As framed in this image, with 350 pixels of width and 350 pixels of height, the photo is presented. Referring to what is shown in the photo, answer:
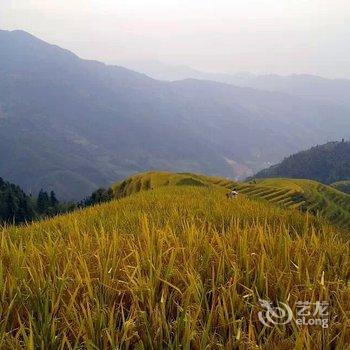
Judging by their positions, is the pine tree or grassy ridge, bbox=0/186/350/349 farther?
the pine tree

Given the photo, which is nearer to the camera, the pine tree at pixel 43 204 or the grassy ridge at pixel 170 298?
the grassy ridge at pixel 170 298

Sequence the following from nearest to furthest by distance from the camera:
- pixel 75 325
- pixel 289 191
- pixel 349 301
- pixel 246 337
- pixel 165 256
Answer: pixel 246 337, pixel 75 325, pixel 349 301, pixel 165 256, pixel 289 191

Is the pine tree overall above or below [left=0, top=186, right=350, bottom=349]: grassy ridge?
below

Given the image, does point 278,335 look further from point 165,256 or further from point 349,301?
point 165,256

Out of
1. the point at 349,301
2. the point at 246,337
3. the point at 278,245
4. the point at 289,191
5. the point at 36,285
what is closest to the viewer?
the point at 246,337

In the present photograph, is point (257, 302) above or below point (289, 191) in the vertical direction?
above

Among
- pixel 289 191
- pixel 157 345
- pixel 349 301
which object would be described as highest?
pixel 349 301

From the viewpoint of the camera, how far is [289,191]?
96.1 metres

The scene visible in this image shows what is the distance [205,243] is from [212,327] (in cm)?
119

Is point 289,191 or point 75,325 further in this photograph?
point 289,191

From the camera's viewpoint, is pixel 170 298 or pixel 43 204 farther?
pixel 43 204

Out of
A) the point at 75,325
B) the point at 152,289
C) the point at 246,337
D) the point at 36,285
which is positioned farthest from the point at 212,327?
the point at 36,285

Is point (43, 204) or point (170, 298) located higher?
point (170, 298)

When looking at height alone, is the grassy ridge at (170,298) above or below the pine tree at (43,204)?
above
